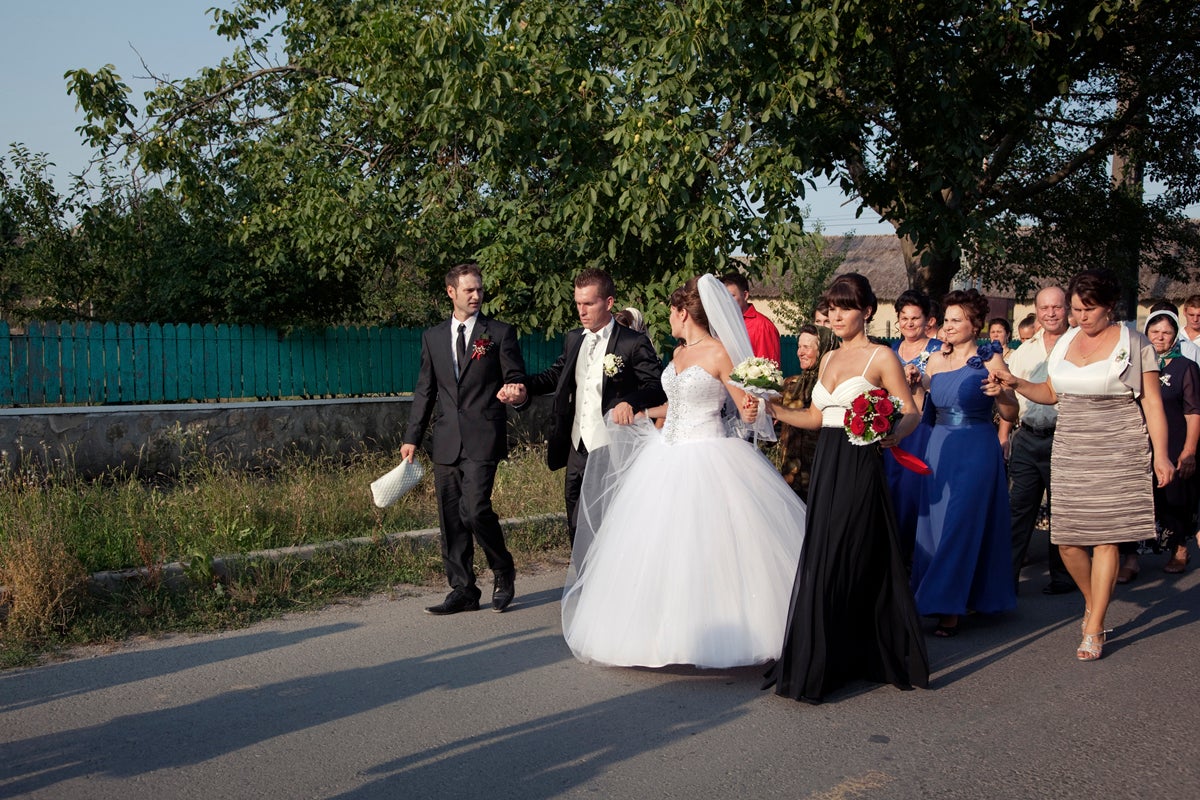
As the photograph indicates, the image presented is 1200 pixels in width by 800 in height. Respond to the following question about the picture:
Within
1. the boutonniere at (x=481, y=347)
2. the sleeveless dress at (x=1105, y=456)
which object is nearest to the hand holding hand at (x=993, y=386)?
the sleeveless dress at (x=1105, y=456)

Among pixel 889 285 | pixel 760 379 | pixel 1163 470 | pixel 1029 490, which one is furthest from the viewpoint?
pixel 889 285

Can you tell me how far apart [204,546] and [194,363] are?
485 cm

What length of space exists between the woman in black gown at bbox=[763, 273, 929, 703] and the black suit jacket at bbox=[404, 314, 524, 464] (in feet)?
7.28

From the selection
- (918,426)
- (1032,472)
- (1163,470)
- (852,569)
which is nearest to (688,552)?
(852,569)

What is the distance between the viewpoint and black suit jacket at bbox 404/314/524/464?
23.0ft

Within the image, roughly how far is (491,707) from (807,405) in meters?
3.98

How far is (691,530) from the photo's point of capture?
227 inches

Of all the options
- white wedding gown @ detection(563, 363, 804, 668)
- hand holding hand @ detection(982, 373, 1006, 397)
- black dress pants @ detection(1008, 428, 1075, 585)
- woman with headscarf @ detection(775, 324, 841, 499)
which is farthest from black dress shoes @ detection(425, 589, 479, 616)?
black dress pants @ detection(1008, 428, 1075, 585)

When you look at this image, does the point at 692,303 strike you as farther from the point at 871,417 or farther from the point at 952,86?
the point at 952,86

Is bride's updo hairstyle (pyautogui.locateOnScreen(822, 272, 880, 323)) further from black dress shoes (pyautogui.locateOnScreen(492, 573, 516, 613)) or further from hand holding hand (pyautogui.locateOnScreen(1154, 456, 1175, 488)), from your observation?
black dress shoes (pyautogui.locateOnScreen(492, 573, 516, 613))

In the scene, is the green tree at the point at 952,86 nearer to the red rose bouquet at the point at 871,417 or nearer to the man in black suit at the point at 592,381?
the man in black suit at the point at 592,381

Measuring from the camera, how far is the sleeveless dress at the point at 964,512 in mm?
6684

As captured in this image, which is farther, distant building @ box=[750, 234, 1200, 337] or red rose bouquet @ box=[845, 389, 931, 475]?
distant building @ box=[750, 234, 1200, 337]

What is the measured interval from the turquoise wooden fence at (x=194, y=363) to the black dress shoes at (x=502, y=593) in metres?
6.06
